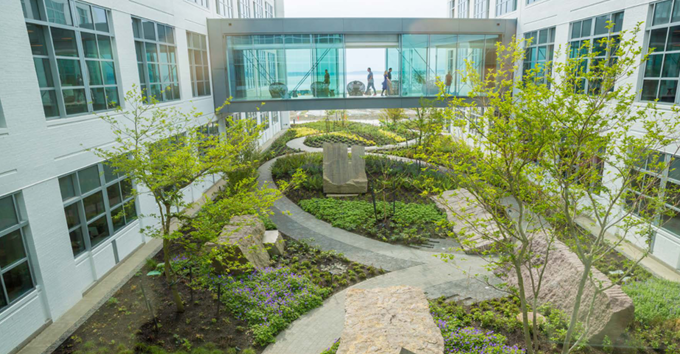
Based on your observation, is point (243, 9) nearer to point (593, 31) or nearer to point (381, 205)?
point (381, 205)

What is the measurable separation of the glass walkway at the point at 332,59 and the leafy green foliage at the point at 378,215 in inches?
259

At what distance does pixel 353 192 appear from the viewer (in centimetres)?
1708

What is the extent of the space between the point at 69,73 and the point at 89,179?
→ 8.38 ft

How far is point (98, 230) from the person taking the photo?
10883mm

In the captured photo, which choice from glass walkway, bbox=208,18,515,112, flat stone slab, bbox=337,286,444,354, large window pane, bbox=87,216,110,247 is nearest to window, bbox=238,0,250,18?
glass walkway, bbox=208,18,515,112

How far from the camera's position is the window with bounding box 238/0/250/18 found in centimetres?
2798

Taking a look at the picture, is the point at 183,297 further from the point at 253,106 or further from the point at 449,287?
the point at 253,106

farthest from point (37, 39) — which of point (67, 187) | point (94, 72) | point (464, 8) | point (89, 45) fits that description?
point (464, 8)

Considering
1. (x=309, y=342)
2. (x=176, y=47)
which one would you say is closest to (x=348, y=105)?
(x=176, y=47)

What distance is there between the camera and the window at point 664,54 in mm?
10898

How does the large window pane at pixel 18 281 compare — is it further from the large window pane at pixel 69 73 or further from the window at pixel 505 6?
the window at pixel 505 6

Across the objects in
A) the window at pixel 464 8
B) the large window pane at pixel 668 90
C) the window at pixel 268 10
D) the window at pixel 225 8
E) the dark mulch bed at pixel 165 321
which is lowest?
the dark mulch bed at pixel 165 321

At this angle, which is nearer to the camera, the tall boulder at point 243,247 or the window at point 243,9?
the tall boulder at point 243,247

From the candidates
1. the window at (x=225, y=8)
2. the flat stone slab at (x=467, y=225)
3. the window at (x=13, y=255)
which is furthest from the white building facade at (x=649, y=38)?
the window at (x=225, y=8)
